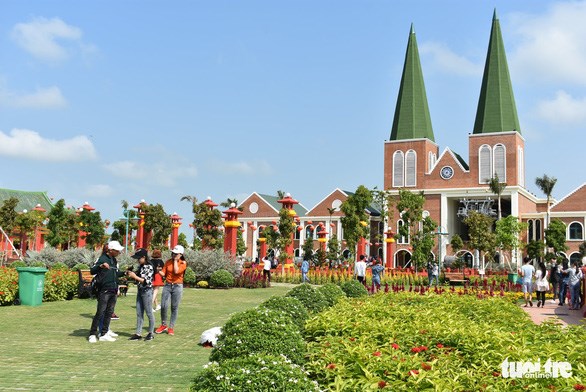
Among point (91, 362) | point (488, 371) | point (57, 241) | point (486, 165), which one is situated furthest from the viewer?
point (486, 165)

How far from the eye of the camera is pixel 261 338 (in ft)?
19.6

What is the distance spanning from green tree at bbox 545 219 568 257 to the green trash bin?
43085mm

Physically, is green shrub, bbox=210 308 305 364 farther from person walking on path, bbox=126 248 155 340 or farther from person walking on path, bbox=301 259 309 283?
person walking on path, bbox=301 259 309 283

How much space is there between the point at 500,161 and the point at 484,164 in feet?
4.89

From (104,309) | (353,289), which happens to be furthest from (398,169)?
(104,309)

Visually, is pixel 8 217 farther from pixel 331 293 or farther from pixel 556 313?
pixel 556 313

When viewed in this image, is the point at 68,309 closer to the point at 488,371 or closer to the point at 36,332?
the point at 36,332

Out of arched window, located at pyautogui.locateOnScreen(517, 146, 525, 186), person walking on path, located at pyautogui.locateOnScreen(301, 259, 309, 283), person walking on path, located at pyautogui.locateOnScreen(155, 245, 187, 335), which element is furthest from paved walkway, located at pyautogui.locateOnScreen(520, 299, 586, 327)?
arched window, located at pyautogui.locateOnScreen(517, 146, 525, 186)

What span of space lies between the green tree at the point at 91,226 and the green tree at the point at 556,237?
3581 centimetres

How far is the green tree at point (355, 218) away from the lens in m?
37.5

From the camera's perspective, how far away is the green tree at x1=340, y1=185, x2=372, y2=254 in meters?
37.5

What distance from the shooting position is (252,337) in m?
5.99

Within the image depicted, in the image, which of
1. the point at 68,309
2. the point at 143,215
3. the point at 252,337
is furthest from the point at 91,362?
the point at 143,215

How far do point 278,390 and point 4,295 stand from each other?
12.0 meters
